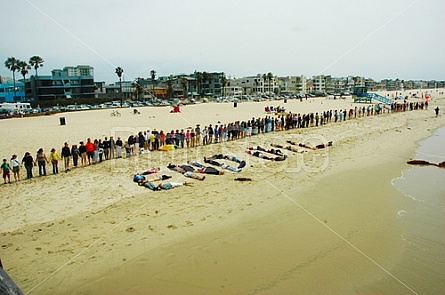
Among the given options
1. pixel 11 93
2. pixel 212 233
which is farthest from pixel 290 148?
pixel 11 93

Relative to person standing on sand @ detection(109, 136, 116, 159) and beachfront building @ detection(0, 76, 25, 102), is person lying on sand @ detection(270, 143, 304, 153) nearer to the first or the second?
person standing on sand @ detection(109, 136, 116, 159)

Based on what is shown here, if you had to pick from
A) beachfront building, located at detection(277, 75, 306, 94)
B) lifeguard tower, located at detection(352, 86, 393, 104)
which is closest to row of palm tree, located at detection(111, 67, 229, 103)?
beachfront building, located at detection(277, 75, 306, 94)

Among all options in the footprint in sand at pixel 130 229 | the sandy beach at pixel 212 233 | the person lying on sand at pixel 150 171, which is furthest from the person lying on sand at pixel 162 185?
the footprint in sand at pixel 130 229

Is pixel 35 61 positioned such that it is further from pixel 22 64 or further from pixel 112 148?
pixel 112 148

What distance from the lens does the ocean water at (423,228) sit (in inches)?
269

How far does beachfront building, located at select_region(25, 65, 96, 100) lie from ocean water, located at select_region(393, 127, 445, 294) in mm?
85832

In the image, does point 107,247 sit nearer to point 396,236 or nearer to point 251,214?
point 251,214

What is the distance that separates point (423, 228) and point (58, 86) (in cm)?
9047

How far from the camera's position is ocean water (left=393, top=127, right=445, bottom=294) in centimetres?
682

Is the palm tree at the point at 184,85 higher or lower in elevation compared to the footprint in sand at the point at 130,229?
higher

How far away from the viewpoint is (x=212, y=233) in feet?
28.8

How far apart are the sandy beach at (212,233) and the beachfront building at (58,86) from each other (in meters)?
79.1

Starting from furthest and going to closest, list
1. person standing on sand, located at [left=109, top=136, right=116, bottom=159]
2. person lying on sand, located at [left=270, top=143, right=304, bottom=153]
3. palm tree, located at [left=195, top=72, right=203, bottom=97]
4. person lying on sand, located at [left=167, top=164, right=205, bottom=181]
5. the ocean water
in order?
palm tree, located at [left=195, top=72, right=203, bottom=97]
person lying on sand, located at [left=270, top=143, right=304, bottom=153]
person standing on sand, located at [left=109, top=136, right=116, bottom=159]
person lying on sand, located at [left=167, top=164, right=205, bottom=181]
the ocean water

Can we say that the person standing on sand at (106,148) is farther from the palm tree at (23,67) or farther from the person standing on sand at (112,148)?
the palm tree at (23,67)
